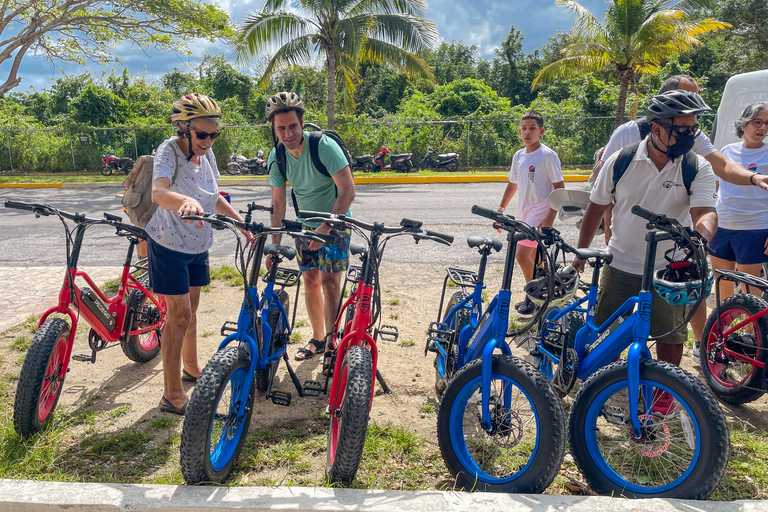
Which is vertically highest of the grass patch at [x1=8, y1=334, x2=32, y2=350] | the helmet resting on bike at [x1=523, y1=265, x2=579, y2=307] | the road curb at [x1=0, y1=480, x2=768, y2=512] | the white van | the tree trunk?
the tree trunk

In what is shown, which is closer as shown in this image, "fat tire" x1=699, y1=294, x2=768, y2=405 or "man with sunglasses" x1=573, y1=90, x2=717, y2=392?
"man with sunglasses" x1=573, y1=90, x2=717, y2=392

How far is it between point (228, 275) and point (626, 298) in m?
4.81

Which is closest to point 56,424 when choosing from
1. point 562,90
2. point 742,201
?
point 742,201

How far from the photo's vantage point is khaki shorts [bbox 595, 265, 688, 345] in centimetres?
335

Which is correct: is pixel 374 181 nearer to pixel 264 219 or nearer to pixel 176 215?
pixel 264 219

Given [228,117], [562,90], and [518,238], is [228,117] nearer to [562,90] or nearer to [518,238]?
[562,90]

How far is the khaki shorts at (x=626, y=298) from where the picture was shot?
11.0 feet

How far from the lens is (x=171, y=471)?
300cm

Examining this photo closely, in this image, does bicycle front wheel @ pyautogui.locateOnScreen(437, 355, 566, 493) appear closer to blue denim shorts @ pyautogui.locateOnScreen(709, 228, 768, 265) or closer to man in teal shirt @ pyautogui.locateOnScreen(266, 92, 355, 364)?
man in teal shirt @ pyautogui.locateOnScreen(266, 92, 355, 364)

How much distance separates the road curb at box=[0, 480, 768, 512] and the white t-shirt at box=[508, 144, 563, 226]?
10.7 ft

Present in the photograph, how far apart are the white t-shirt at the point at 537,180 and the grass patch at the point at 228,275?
10.9 ft

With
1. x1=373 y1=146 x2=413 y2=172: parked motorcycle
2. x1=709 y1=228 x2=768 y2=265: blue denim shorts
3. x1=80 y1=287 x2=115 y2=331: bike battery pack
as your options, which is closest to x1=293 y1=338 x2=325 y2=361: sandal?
x1=80 y1=287 x2=115 y2=331: bike battery pack

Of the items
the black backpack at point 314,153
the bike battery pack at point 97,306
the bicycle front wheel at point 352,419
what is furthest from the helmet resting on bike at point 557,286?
the bike battery pack at point 97,306

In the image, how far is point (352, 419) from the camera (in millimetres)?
2693
